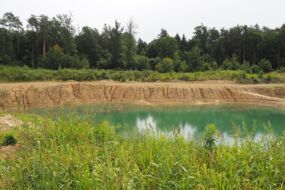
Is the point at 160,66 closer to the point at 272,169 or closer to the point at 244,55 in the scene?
the point at 244,55

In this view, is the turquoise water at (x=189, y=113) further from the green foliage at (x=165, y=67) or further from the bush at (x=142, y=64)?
the bush at (x=142, y=64)

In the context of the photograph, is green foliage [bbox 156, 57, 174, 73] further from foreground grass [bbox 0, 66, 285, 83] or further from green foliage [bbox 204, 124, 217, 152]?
green foliage [bbox 204, 124, 217, 152]

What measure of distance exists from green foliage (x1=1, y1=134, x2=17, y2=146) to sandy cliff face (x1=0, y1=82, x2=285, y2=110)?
44.8 ft

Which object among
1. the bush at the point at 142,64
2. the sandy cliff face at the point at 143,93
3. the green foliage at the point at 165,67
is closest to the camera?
the sandy cliff face at the point at 143,93

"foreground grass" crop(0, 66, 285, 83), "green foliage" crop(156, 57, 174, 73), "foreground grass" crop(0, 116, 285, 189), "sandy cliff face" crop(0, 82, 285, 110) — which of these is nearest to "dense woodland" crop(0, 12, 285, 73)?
"green foliage" crop(156, 57, 174, 73)

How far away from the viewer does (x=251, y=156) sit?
14.7ft

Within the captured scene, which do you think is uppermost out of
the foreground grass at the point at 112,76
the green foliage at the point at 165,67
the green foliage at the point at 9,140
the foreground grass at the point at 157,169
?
the green foliage at the point at 165,67

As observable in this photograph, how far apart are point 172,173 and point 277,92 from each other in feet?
75.3

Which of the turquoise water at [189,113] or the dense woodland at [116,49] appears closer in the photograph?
the turquoise water at [189,113]

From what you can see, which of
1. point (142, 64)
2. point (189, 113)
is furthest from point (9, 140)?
point (142, 64)

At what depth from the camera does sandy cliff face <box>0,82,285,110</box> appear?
70.5ft

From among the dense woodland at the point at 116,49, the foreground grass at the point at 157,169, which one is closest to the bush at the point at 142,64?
the dense woodland at the point at 116,49

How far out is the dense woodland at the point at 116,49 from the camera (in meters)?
32.3

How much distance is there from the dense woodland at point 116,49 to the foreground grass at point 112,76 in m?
3.66
